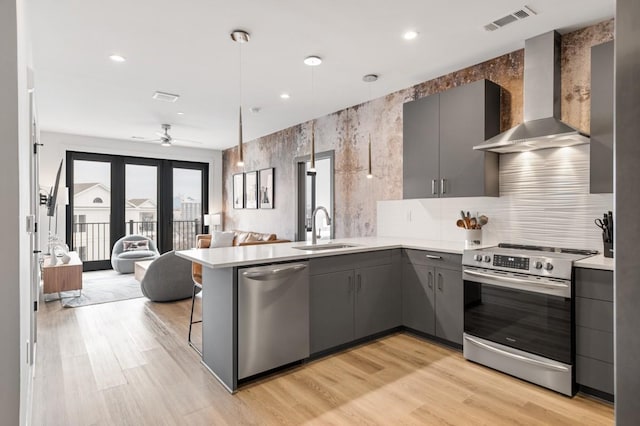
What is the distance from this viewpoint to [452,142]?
3402mm

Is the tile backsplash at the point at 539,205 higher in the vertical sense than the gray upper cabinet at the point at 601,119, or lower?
lower

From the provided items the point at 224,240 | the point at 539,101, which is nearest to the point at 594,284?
the point at 539,101

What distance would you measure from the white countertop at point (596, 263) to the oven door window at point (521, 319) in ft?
0.87

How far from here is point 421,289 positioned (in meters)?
3.32

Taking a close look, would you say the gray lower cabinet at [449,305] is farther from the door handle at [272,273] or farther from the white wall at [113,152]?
the white wall at [113,152]

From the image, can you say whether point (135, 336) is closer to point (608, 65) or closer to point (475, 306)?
point (475, 306)

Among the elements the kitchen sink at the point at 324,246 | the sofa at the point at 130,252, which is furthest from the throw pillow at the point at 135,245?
the kitchen sink at the point at 324,246

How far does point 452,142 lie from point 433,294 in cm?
146

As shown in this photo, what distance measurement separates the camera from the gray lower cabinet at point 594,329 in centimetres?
223

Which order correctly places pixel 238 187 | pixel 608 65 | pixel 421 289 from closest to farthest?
pixel 608 65
pixel 421 289
pixel 238 187
